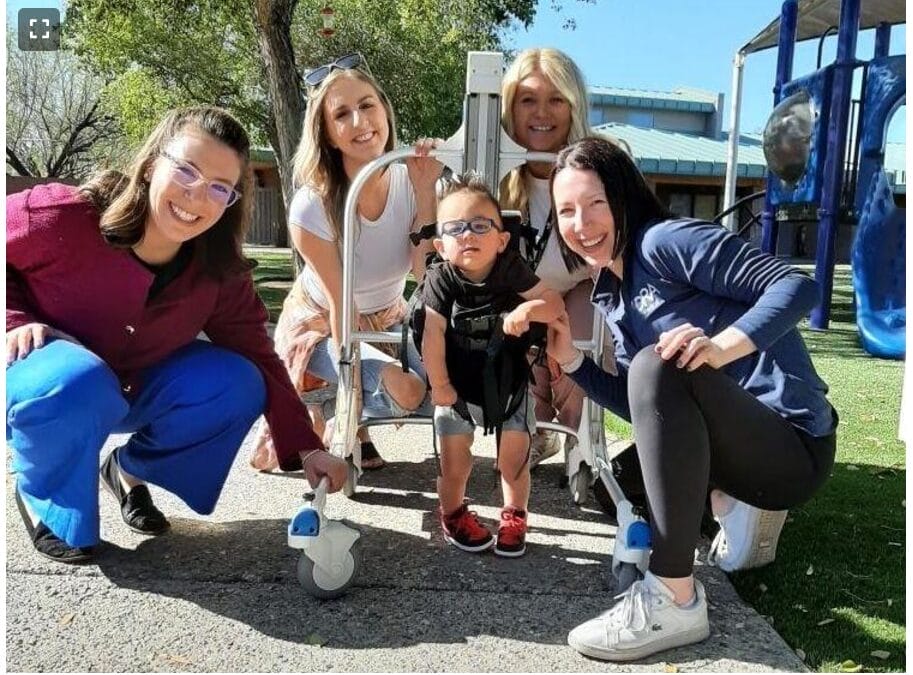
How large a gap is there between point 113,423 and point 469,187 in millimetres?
1276

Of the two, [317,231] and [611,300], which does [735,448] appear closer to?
[611,300]

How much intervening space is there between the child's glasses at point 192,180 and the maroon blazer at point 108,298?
28 centimetres

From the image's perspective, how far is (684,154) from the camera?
2352cm

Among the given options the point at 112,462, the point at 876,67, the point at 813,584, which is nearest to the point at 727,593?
the point at 813,584

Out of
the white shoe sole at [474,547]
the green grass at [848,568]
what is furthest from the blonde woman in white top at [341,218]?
the green grass at [848,568]

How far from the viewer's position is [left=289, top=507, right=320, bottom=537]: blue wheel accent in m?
2.39

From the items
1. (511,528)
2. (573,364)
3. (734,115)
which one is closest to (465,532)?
(511,528)

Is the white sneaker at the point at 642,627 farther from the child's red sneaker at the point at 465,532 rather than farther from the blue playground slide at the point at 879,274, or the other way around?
the blue playground slide at the point at 879,274

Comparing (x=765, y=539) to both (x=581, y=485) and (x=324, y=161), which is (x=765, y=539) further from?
(x=324, y=161)

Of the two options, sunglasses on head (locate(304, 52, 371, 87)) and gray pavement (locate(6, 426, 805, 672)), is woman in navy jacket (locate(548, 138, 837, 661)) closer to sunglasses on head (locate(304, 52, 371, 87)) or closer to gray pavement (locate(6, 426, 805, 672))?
gray pavement (locate(6, 426, 805, 672))

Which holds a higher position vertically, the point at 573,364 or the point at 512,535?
the point at 573,364

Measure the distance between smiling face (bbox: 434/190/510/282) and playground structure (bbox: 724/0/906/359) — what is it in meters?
5.61

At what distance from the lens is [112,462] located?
3016mm

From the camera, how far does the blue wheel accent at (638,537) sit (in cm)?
243
